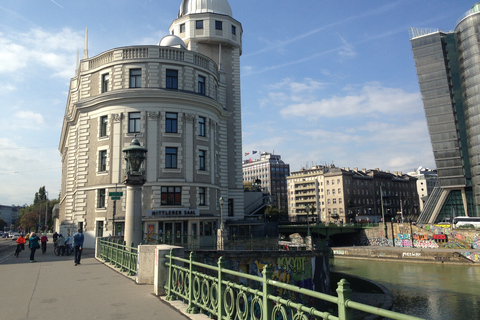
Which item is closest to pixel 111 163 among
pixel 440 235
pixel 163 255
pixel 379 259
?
pixel 163 255

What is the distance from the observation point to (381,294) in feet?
103

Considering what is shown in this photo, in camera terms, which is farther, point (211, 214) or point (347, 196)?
point (347, 196)

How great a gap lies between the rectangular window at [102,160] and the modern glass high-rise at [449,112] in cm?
7124

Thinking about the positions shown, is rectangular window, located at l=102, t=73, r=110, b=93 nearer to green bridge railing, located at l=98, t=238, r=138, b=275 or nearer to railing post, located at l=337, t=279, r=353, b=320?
green bridge railing, located at l=98, t=238, r=138, b=275

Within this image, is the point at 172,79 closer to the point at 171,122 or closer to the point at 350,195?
the point at 171,122

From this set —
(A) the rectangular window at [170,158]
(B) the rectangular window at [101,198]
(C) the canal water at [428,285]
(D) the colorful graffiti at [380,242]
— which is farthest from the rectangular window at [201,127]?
(D) the colorful graffiti at [380,242]

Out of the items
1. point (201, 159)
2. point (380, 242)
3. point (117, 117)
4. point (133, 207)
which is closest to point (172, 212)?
point (201, 159)

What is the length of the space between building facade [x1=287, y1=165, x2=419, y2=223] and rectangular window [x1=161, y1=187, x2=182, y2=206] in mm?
79029

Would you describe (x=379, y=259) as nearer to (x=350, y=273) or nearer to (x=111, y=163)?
(x=350, y=273)

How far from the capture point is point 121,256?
15805 millimetres

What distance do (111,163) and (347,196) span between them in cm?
9328

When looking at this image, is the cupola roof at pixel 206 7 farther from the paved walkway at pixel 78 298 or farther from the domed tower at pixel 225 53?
the paved walkway at pixel 78 298

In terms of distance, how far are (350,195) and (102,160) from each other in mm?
94295

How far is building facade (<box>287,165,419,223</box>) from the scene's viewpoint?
4523 inches
